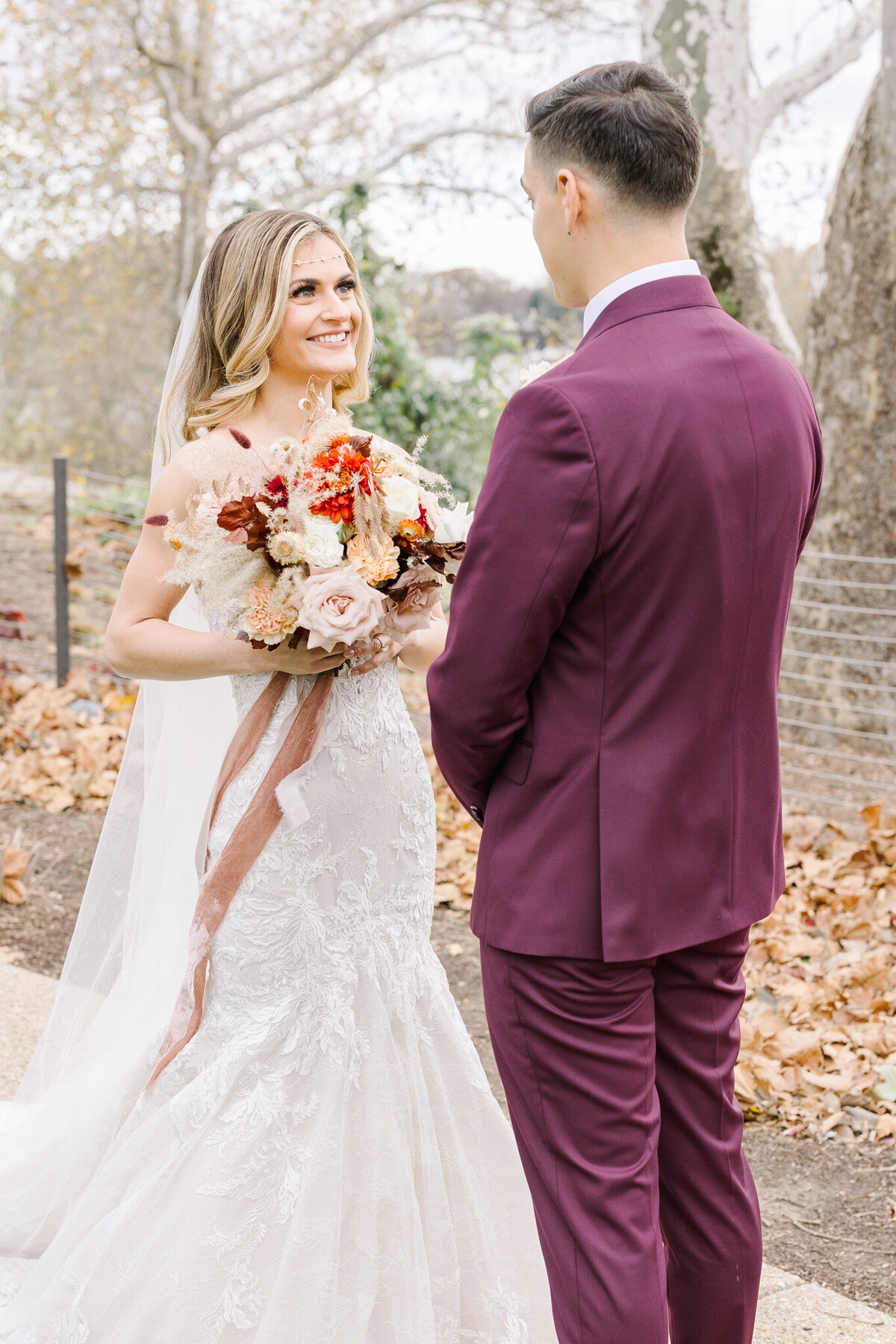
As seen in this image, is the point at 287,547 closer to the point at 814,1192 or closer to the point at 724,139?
the point at 814,1192

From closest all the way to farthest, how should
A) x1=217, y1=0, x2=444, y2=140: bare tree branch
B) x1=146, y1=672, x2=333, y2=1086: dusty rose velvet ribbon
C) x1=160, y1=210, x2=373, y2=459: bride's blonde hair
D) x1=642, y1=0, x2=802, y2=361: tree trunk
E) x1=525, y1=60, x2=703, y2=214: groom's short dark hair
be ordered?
x1=525, y1=60, x2=703, y2=214: groom's short dark hair
x1=146, y1=672, x2=333, y2=1086: dusty rose velvet ribbon
x1=160, y1=210, x2=373, y2=459: bride's blonde hair
x1=642, y1=0, x2=802, y2=361: tree trunk
x1=217, y1=0, x2=444, y2=140: bare tree branch

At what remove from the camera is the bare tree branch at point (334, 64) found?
1319 centimetres

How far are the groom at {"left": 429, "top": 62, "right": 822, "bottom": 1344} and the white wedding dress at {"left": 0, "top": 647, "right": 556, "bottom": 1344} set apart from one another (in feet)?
2.40

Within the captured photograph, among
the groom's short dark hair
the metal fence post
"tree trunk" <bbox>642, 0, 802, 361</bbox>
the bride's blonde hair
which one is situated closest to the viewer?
the groom's short dark hair

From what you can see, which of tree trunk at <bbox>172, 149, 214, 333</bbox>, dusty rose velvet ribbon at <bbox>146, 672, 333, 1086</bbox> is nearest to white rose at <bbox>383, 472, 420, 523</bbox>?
dusty rose velvet ribbon at <bbox>146, 672, 333, 1086</bbox>

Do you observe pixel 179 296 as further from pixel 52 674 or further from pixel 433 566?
pixel 433 566

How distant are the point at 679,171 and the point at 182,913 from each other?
7.19 ft

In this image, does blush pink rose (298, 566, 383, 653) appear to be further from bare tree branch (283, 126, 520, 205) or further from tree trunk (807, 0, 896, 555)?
bare tree branch (283, 126, 520, 205)

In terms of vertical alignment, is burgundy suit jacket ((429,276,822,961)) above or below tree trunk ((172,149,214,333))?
below

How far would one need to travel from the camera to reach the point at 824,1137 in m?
3.76

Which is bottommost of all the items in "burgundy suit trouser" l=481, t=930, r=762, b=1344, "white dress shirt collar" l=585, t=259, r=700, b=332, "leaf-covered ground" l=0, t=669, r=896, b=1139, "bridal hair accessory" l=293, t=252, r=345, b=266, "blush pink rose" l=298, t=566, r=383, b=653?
"leaf-covered ground" l=0, t=669, r=896, b=1139

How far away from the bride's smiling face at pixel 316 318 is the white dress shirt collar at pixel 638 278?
1.16 meters

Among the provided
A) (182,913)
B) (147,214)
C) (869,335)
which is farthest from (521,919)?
(147,214)

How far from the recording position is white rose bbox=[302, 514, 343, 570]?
7.79 ft
